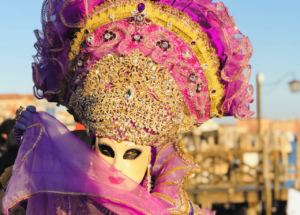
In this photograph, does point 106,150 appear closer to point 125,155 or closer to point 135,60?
point 125,155

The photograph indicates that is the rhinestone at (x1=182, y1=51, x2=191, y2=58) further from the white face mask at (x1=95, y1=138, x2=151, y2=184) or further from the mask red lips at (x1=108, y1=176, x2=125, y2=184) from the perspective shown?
the mask red lips at (x1=108, y1=176, x2=125, y2=184)

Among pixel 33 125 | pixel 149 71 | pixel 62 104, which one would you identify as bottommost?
pixel 33 125

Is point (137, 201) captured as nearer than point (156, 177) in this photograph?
Yes

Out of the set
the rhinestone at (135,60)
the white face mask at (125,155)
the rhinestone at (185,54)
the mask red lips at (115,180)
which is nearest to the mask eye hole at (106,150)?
the white face mask at (125,155)

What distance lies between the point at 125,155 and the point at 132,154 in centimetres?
4

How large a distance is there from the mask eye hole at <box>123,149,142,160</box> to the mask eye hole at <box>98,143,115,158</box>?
0.20 ft

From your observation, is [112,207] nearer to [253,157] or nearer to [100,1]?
[100,1]

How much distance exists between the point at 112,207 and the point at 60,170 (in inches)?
10.0

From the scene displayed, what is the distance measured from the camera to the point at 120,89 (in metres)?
1.37

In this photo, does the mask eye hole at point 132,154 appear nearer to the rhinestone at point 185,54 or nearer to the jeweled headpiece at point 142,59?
the jeweled headpiece at point 142,59

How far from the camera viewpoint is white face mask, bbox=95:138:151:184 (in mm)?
1425

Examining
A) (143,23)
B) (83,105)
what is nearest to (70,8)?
(143,23)

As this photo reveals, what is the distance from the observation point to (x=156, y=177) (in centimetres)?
173

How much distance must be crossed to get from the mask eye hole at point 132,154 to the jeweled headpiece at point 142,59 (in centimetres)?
7
